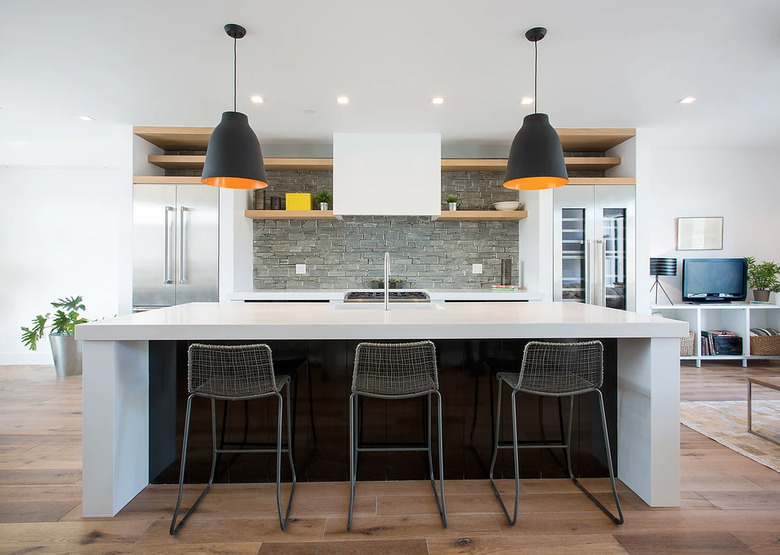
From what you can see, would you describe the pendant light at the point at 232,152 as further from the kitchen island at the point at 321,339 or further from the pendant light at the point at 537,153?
the pendant light at the point at 537,153

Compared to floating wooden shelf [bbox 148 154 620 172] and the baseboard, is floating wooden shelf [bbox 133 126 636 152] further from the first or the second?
the baseboard

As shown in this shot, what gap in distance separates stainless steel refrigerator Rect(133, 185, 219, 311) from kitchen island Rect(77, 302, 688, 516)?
2.10 metres

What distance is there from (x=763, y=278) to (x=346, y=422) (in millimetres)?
5437

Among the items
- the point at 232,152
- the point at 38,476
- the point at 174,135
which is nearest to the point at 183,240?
the point at 174,135

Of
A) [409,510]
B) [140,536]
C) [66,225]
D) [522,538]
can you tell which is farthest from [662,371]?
[66,225]

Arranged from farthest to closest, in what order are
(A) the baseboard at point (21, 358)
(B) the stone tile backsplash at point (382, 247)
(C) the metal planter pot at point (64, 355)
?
(A) the baseboard at point (21, 358)
(B) the stone tile backsplash at point (382, 247)
(C) the metal planter pot at point (64, 355)

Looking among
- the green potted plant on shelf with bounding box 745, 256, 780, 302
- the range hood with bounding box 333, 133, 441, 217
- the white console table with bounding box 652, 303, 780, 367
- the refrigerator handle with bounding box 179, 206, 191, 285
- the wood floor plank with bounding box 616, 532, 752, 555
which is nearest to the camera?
the wood floor plank with bounding box 616, 532, 752, 555

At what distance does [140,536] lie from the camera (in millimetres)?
1865

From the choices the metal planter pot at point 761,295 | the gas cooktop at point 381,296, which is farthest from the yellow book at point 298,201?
the metal planter pot at point 761,295

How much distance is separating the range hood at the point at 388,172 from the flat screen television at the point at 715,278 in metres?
3.23

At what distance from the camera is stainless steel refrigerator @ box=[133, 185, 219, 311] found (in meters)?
4.22

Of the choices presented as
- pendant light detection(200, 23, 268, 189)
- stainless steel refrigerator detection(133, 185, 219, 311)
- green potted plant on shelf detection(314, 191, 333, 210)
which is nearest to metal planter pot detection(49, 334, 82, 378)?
stainless steel refrigerator detection(133, 185, 219, 311)

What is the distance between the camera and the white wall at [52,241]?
5.28 m

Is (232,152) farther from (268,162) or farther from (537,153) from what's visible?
(268,162)
